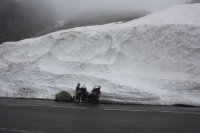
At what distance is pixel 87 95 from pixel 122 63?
12.5 feet

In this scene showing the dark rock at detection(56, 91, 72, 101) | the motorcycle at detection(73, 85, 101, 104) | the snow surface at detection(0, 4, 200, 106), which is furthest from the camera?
the dark rock at detection(56, 91, 72, 101)

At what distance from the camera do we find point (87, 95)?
11.7 m

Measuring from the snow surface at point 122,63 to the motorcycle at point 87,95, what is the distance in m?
0.86

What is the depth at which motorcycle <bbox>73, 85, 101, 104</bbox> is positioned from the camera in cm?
1125

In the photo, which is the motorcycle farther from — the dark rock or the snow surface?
the snow surface

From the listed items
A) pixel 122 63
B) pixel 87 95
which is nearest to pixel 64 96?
pixel 87 95

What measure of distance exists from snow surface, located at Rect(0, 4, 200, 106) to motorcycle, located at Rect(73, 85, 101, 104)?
2.83 ft

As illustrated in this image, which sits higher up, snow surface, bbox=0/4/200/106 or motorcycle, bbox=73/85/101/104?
snow surface, bbox=0/4/200/106

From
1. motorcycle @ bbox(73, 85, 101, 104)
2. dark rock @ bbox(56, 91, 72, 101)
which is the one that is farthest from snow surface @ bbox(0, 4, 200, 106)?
motorcycle @ bbox(73, 85, 101, 104)

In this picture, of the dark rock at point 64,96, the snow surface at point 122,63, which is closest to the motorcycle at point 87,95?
the dark rock at point 64,96

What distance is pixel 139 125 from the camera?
214 inches

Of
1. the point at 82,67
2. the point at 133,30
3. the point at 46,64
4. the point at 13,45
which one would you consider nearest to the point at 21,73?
the point at 46,64

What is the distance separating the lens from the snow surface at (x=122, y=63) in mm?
11773

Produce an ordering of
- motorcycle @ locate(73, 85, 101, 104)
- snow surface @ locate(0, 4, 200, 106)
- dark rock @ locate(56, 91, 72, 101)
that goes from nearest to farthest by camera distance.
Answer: motorcycle @ locate(73, 85, 101, 104), snow surface @ locate(0, 4, 200, 106), dark rock @ locate(56, 91, 72, 101)
